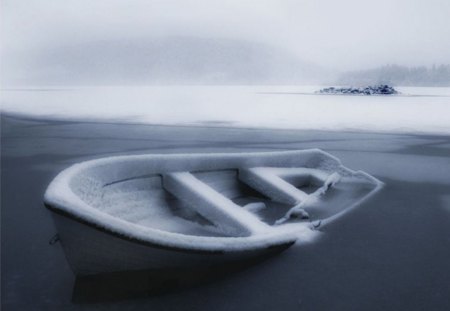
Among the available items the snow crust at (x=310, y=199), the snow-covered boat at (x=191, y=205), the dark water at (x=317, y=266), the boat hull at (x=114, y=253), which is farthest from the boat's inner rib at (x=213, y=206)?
the snow crust at (x=310, y=199)

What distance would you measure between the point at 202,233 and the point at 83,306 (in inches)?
66.0

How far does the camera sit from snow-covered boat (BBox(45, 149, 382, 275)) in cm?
294

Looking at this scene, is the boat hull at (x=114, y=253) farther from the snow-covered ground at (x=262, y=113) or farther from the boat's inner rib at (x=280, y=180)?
the snow-covered ground at (x=262, y=113)

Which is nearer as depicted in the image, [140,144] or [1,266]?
[1,266]

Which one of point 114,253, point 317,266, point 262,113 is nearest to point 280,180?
point 317,266

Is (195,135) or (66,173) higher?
(66,173)

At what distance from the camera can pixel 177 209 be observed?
Answer: 16.4ft

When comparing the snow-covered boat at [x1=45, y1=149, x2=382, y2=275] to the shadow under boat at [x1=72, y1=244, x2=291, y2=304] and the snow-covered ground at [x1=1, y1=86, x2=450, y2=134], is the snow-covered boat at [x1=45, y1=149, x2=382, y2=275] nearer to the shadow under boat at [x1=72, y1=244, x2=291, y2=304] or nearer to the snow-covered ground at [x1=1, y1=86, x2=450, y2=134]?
the shadow under boat at [x1=72, y1=244, x2=291, y2=304]

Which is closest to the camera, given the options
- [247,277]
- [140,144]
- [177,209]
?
[247,277]

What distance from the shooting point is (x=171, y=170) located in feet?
16.4

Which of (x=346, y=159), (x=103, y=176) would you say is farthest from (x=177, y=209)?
(x=346, y=159)

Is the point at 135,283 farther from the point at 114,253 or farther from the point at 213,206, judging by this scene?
the point at 213,206

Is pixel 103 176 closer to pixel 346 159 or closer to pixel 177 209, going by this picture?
pixel 177 209

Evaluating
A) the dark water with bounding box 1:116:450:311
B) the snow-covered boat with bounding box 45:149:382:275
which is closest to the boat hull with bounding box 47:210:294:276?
the snow-covered boat with bounding box 45:149:382:275
